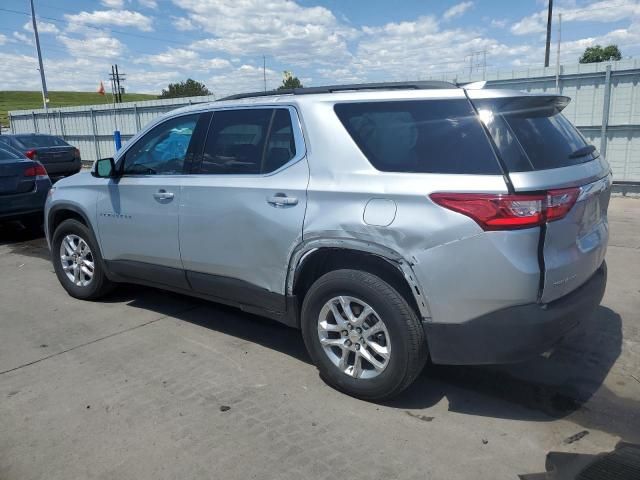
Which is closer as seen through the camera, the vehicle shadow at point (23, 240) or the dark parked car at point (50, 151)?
the vehicle shadow at point (23, 240)

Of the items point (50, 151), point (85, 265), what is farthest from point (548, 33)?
point (85, 265)

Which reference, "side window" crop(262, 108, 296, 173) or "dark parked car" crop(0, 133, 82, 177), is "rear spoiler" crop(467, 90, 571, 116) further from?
"dark parked car" crop(0, 133, 82, 177)

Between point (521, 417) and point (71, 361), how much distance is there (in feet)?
10.4

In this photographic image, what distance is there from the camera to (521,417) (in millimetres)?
3143

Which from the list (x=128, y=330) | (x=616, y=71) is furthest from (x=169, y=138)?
(x=616, y=71)

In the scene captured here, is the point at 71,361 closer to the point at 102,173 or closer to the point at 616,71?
the point at 102,173

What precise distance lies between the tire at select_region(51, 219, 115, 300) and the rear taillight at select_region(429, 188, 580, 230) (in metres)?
3.59

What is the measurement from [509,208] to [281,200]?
1454 millimetres

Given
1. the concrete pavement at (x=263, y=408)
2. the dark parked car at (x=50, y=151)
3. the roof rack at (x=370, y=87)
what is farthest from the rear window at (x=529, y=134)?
the dark parked car at (x=50, y=151)

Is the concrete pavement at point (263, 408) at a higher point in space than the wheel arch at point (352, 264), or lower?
lower

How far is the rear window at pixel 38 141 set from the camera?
1534 centimetres

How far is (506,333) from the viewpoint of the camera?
279 cm

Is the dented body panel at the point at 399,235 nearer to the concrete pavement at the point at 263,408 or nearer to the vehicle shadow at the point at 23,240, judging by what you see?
the concrete pavement at the point at 263,408

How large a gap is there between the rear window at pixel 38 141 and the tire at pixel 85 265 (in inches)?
455
